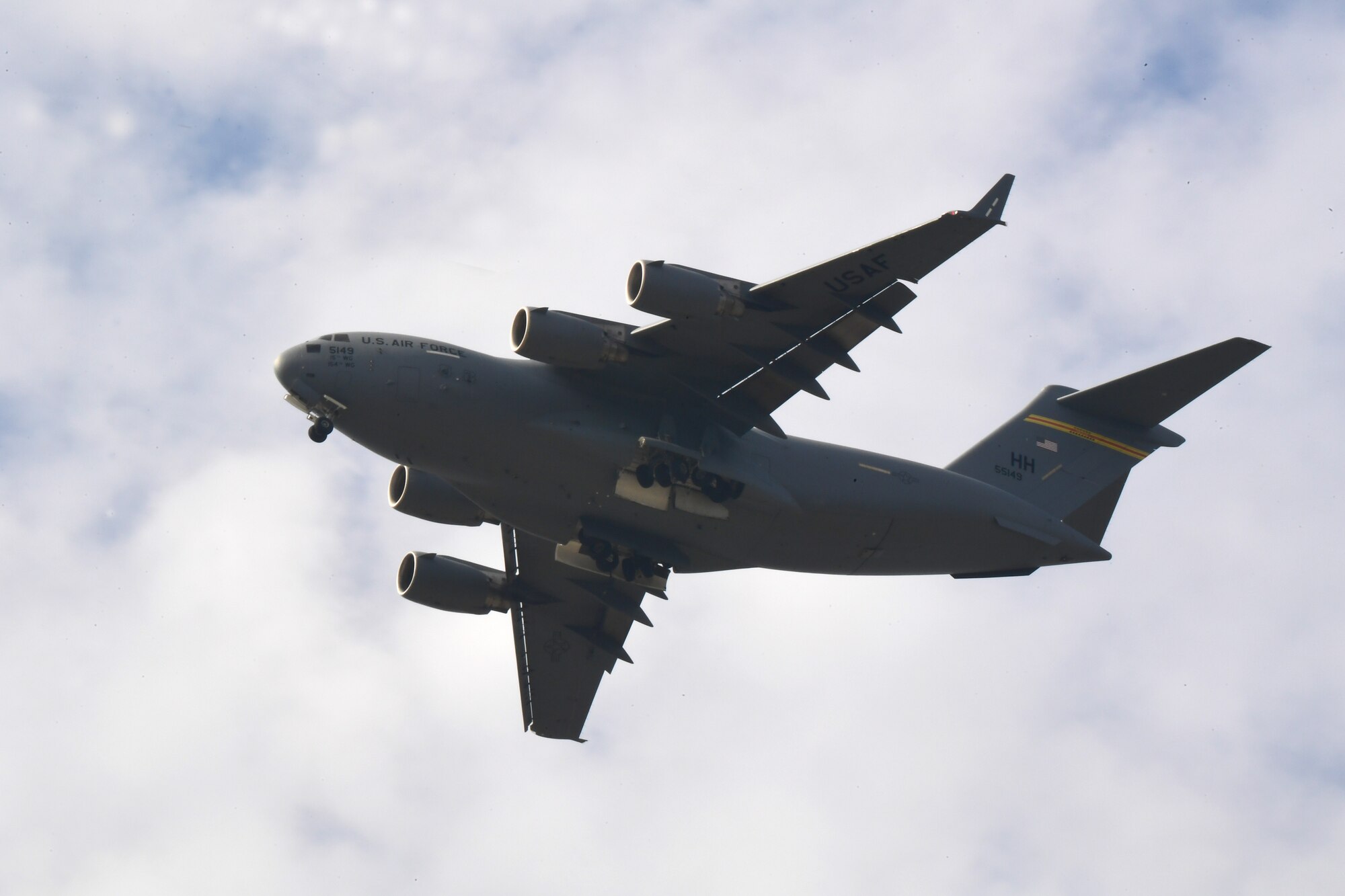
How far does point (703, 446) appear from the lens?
19.5m

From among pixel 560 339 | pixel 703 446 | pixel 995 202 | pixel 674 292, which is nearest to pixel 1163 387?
pixel 995 202

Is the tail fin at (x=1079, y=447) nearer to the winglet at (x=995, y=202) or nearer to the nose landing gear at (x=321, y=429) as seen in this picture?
the winglet at (x=995, y=202)

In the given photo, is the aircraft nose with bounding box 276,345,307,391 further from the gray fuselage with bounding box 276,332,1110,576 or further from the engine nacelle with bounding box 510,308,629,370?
the engine nacelle with bounding box 510,308,629,370

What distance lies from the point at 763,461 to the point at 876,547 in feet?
7.39

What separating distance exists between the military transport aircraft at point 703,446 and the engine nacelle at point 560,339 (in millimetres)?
26

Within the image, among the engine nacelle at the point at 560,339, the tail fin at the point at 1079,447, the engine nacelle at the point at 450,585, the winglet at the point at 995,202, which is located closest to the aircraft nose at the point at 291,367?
the engine nacelle at the point at 560,339

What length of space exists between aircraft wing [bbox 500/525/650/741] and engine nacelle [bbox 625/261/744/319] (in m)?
6.35

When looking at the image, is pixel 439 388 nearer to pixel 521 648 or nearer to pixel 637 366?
pixel 637 366

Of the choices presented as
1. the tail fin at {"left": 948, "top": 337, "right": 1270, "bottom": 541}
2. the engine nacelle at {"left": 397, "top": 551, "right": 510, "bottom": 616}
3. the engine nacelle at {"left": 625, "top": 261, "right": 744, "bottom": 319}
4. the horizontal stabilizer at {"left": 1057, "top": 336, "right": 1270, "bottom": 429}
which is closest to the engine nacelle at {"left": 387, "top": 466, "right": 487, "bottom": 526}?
the engine nacelle at {"left": 397, "top": 551, "right": 510, "bottom": 616}

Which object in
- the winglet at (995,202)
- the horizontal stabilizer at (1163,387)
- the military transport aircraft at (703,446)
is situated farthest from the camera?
the horizontal stabilizer at (1163,387)

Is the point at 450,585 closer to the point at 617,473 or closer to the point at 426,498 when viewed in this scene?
the point at 426,498

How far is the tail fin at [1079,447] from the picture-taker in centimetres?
2288

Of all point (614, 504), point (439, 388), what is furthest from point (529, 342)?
point (614, 504)

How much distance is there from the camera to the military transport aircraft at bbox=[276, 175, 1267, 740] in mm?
18156
